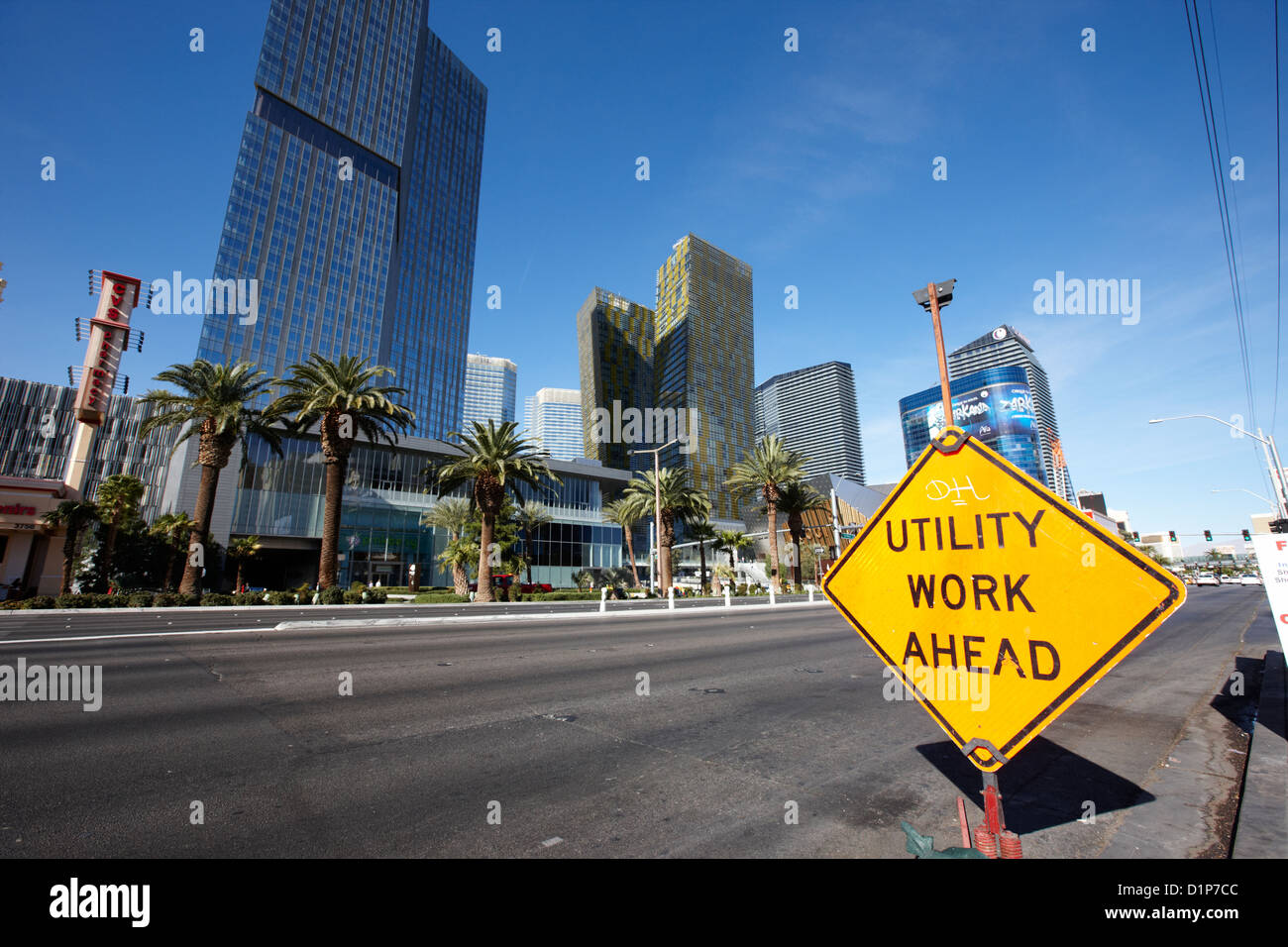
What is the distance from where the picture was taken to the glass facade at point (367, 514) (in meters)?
45.6

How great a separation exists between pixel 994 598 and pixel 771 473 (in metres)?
41.8

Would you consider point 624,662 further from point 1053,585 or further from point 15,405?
point 15,405

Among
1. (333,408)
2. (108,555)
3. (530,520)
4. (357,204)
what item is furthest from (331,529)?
(357,204)

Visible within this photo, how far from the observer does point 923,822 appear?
3.63 m

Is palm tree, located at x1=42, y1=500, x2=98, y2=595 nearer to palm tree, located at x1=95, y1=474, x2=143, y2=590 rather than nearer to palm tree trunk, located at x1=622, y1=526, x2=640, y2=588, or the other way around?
palm tree, located at x1=95, y1=474, x2=143, y2=590

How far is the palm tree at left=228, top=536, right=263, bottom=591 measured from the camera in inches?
1630

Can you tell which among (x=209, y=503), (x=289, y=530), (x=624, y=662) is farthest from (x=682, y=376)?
(x=624, y=662)

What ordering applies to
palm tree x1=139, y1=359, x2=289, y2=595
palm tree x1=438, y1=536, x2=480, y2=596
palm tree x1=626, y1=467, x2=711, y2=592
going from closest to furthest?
palm tree x1=139, y1=359, x2=289, y2=595, palm tree x1=438, y1=536, x2=480, y2=596, palm tree x1=626, y1=467, x2=711, y2=592

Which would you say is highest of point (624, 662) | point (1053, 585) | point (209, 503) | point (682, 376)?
point (682, 376)

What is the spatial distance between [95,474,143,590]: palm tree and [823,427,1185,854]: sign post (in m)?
46.2

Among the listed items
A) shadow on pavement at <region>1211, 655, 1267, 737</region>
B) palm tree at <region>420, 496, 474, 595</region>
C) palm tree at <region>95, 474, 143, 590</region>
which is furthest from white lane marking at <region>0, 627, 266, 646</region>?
palm tree at <region>95, 474, 143, 590</region>

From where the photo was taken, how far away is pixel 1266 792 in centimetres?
386

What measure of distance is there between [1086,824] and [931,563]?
221cm

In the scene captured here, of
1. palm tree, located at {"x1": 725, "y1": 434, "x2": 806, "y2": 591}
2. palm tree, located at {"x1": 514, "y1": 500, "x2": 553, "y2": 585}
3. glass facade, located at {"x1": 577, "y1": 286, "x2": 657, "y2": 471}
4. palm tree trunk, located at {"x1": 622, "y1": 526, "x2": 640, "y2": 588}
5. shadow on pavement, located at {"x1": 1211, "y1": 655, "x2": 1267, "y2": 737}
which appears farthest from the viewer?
glass facade, located at {"x1": 577, "y1": 286, "x2": 657, "y2": 471}
